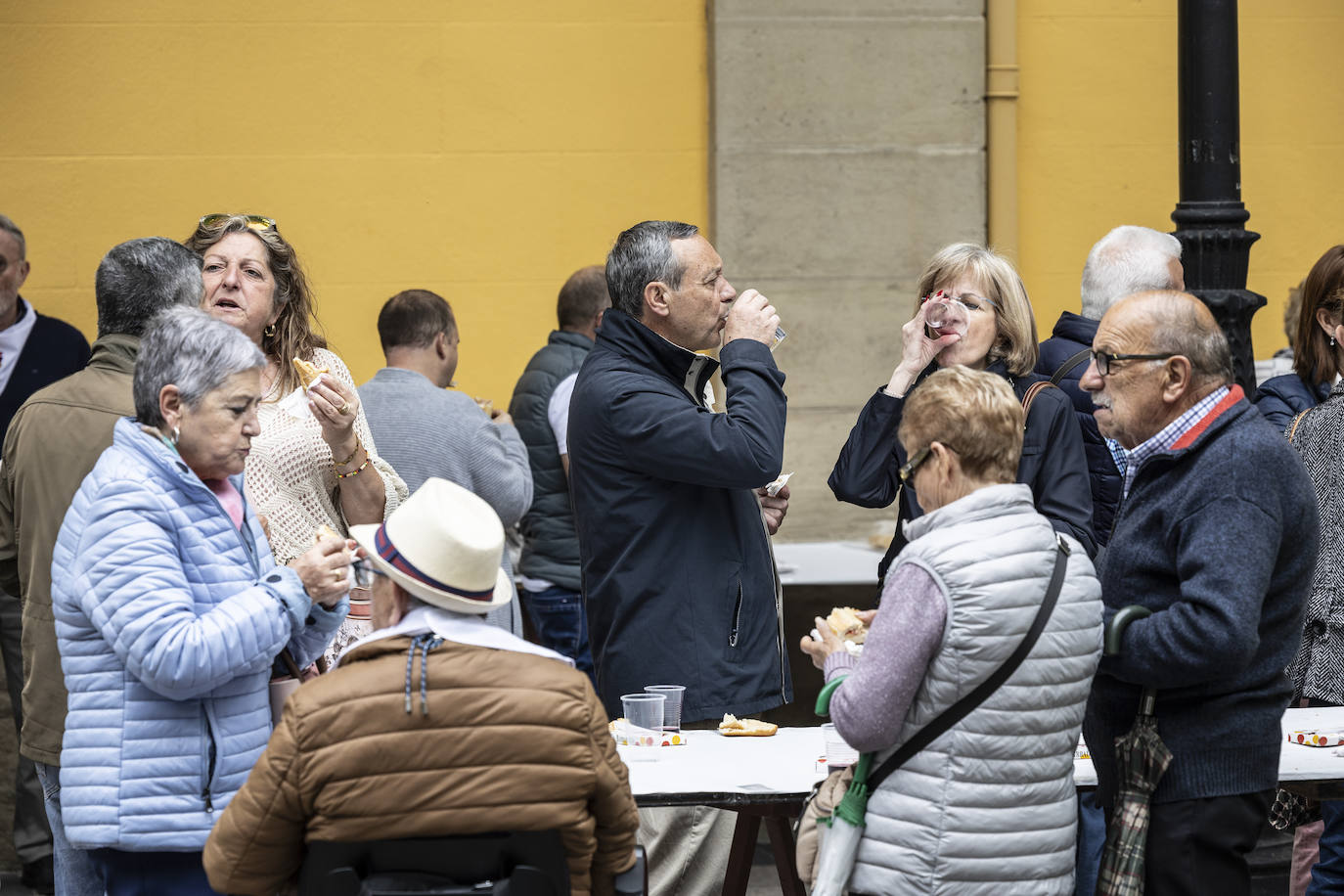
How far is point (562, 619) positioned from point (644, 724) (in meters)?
2.57

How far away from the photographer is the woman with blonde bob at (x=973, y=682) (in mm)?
2668

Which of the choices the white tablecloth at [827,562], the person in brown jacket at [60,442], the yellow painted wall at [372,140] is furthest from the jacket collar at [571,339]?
the person in brown jacket at [60,442]

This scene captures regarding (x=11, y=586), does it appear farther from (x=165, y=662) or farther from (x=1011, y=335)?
(x=1011, y=335)

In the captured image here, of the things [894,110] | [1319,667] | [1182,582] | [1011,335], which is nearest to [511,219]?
[894,110]

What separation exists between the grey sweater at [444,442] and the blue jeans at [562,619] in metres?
0.74

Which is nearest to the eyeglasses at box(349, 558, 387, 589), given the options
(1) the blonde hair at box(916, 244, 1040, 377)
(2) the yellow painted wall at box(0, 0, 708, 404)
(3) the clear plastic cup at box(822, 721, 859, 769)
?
(3) the clear plastic cup at box(822, 721, 859, 769)

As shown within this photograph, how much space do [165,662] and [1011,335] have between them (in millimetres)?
2411

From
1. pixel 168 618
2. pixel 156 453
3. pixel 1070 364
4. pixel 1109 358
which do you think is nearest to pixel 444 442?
pixel 1070 364

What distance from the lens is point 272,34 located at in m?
6.65

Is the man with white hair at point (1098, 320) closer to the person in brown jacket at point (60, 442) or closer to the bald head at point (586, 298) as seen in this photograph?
the bald head at point (586, 298)

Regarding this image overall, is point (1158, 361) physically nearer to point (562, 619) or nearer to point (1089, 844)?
point (1089, 844)

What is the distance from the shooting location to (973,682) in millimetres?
2684

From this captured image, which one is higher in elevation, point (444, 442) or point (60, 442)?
point (60, 442)

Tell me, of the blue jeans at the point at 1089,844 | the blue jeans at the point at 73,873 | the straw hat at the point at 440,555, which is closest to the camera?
the straw hat at the point at 440,555
